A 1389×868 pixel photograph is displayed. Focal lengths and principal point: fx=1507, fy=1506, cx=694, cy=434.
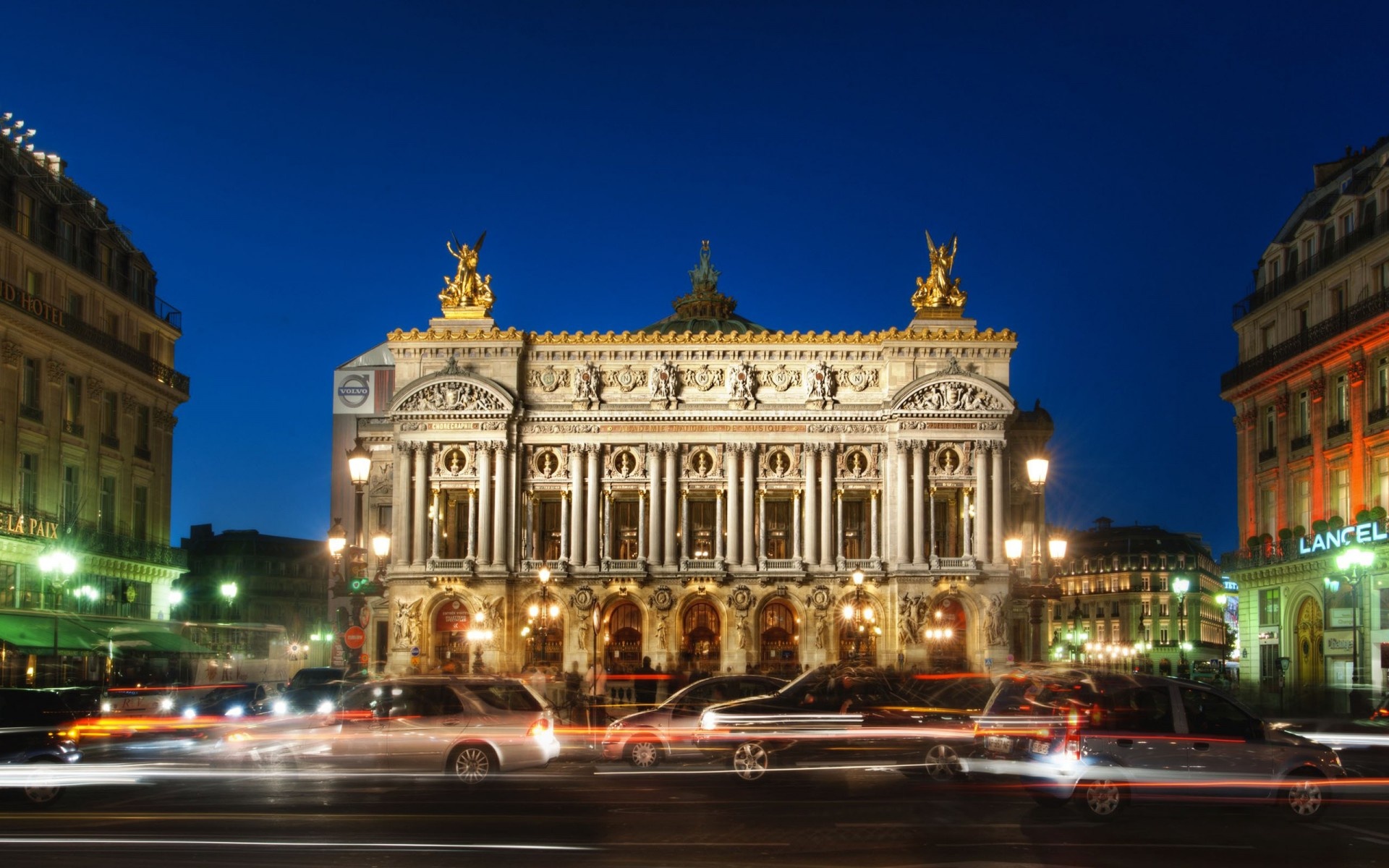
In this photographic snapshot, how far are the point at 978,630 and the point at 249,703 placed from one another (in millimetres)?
40558

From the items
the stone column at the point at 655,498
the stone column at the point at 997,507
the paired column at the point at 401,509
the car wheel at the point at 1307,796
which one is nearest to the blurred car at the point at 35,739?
the car wheel at the point at 1307,796

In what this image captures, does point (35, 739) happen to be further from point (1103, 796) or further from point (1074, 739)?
point (1103, 796)

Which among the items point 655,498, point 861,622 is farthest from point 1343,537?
point 655,498

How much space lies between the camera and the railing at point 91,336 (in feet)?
176

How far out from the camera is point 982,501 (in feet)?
224

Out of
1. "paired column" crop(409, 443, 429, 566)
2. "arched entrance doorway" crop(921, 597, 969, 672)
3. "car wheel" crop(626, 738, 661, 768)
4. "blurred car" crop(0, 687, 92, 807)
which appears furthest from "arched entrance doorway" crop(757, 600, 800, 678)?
"blurred car" crop(0, 687, 92, 807)

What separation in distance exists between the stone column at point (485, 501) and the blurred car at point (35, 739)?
4541cm

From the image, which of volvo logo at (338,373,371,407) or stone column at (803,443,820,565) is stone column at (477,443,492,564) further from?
volvo logo at (338,373,371,407)

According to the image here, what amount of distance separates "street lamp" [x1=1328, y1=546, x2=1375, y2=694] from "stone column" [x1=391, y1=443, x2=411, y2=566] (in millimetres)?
39182

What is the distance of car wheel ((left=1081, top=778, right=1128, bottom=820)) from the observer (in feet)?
66.3

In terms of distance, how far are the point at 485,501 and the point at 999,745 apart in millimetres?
48963

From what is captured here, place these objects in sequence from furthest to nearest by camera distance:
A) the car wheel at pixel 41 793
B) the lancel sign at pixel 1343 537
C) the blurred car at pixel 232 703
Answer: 1. the lancel sign at pixel 1343 537
2. the blurred car at pixel 232 703
3. the car wheel at pixel 41 793

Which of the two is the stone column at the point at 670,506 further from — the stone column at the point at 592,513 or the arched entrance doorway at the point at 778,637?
the arched entrance doorway at the point at 778,637

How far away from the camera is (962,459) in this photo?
69188 millimetres
